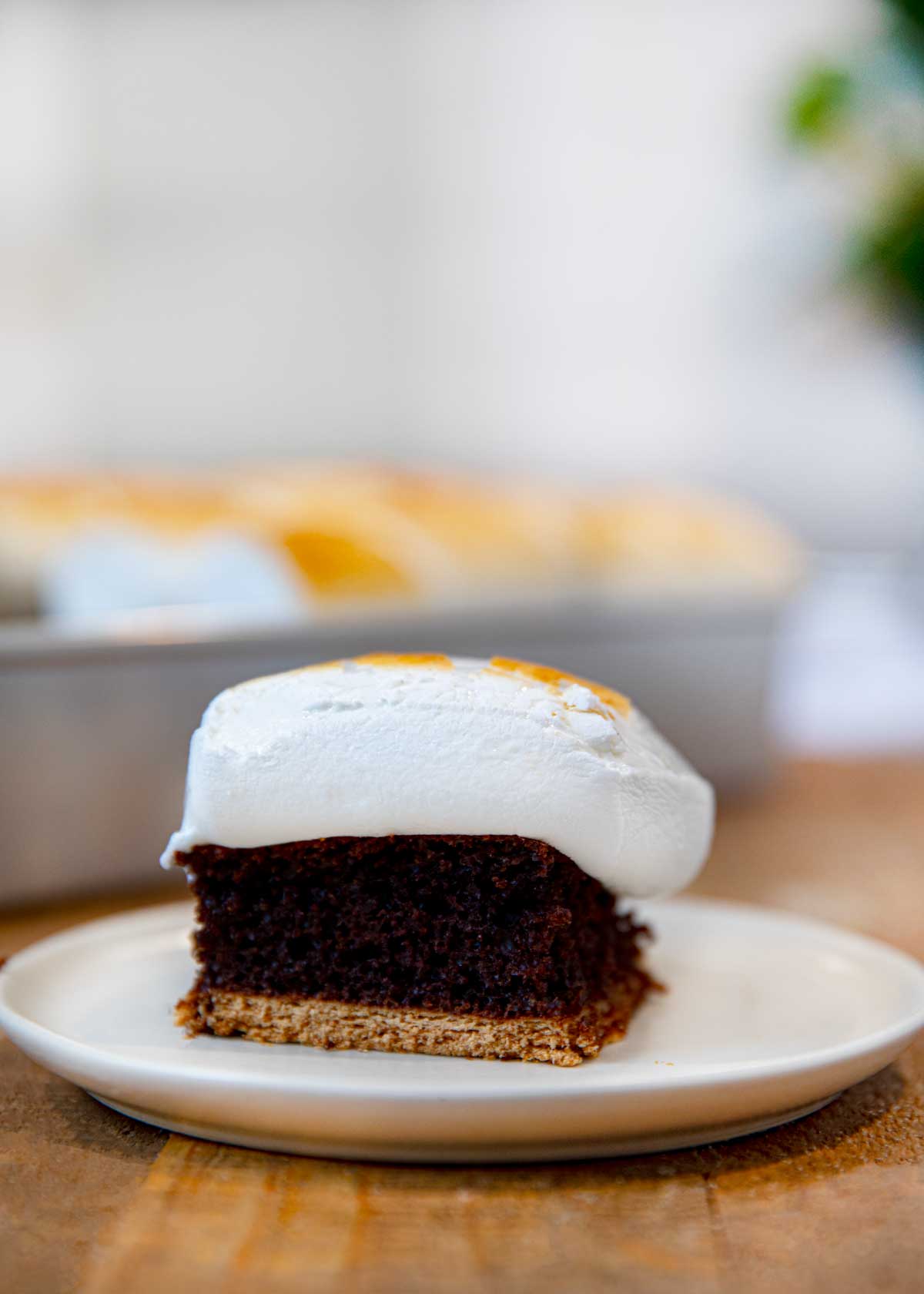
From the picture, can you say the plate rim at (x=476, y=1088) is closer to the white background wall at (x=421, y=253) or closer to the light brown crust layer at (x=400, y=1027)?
the light brown crust layer at (x=400, y=1027)

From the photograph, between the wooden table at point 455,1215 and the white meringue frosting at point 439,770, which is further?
the white meringue frosting at point 439,770

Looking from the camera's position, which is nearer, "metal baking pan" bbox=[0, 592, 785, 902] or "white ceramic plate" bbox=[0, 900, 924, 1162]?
"white ceramic plate" bbox=[0, 900, 924, 1162]

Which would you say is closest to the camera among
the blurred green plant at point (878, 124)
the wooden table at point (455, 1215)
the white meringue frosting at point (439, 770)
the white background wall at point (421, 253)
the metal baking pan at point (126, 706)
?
the wooden table at point (455, 1215)

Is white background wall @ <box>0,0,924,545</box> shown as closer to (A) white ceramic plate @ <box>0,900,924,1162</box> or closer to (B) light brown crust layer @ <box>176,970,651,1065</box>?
(A) white ceramic plate @ <box>0,900,924,1162</box>

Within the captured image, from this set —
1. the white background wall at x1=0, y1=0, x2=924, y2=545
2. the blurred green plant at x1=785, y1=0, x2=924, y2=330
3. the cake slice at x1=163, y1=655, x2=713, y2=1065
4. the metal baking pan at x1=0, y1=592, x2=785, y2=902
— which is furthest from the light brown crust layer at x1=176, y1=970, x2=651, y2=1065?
the white background wall at x1=0, y1=0, x2=924, y2=545

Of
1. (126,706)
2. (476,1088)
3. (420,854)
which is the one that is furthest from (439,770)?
(126,706)

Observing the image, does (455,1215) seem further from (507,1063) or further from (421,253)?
(421,253)

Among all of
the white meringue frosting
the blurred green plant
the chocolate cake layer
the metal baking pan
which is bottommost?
the metal baking pan

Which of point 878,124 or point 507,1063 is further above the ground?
point 878,124

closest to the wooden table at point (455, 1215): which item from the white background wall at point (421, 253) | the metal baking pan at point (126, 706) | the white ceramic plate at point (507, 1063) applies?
→ the white ceramic plate at point (507, 1063)
